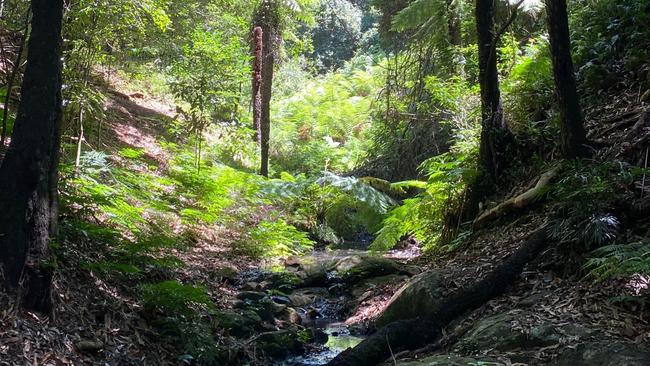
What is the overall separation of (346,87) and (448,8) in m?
17.4

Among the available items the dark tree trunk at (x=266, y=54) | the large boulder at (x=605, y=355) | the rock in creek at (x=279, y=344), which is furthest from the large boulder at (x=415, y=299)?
the dark tree trunk at (x=266, y=54)

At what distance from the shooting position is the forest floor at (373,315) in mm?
3389

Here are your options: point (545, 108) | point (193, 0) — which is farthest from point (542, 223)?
point (193, 0)

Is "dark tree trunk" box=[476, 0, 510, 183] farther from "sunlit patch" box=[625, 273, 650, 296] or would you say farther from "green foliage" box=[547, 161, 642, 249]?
"sunlit patch" box=[625, 273, 650, 296]

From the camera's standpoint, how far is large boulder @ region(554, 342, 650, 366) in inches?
117

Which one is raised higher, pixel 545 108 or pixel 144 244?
pixel 545 108

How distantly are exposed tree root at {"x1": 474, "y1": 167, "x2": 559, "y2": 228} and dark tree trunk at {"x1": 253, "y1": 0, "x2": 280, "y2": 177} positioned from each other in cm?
949

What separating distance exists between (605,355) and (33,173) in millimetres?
3805

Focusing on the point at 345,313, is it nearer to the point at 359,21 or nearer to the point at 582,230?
the point at 582,230

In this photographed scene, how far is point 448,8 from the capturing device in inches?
423

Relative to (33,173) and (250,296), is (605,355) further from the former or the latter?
(250,296)

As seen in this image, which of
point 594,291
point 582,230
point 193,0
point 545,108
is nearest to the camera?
point 594,291

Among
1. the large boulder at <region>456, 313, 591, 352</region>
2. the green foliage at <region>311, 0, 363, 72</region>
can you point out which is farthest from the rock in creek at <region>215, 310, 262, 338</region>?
the green foliage at <region>311, 0, 363, 72</region>

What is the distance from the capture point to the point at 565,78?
518cm
